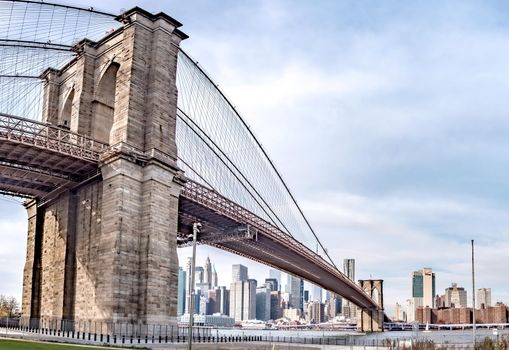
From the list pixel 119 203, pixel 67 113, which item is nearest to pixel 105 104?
pixel 67 113

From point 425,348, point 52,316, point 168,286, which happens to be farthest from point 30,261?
point 425,348

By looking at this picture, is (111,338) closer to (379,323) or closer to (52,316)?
(52,316)

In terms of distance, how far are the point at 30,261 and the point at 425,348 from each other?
4211 centimetres

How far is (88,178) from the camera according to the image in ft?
177

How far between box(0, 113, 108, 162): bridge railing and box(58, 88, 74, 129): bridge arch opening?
622cm

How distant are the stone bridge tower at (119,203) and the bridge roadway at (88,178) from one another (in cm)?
150

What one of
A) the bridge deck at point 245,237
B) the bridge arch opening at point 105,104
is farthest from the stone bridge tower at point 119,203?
the bridge deck at point 245,237

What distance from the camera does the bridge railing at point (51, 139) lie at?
152 ft

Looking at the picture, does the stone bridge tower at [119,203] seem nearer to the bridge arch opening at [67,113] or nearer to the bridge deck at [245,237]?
the bridge arch opening at [67,113]

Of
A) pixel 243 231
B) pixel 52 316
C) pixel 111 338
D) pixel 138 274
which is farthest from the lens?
pixel 243 231

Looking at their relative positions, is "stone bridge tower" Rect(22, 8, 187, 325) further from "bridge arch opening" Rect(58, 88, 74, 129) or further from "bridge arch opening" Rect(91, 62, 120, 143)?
"bridge arch opening" Rect(58, 88, 74, 129)

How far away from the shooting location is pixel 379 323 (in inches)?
5782

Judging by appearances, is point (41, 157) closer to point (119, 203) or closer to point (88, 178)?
point (88, 178)

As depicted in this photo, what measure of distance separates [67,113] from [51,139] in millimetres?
15611
